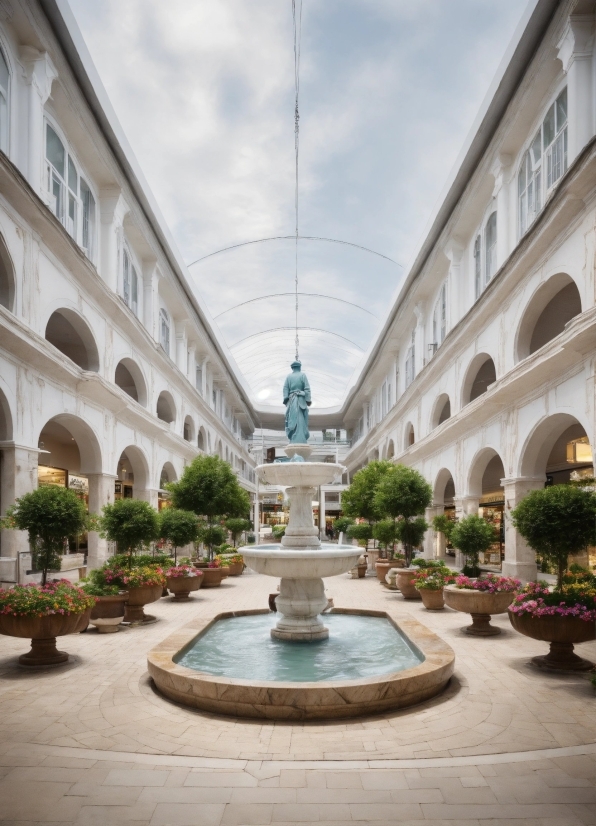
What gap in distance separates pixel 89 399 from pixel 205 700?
12.9 m

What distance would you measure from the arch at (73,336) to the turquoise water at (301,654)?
999 cm

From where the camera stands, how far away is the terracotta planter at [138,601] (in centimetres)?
1129

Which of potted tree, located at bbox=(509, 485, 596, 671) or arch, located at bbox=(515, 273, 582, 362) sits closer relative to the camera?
potted tree, located at bbox=(509, 485, 596, 671)

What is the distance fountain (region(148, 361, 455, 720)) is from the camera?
6.04 m

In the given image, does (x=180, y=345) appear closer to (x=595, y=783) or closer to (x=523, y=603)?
(x=523, y=603)

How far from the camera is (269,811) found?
162 inches

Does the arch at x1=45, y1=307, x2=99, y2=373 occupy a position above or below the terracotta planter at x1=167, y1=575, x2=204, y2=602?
above

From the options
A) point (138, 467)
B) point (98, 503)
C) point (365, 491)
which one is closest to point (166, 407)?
point (138, 467)

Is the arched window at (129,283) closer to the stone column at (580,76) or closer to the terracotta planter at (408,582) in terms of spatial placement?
the terracotta planter at (408,582)

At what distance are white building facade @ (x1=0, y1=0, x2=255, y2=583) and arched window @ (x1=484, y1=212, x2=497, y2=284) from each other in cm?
1009

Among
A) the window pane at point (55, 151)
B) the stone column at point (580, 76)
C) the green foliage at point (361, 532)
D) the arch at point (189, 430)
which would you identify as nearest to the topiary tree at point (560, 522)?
the stone column at point (580, 76)

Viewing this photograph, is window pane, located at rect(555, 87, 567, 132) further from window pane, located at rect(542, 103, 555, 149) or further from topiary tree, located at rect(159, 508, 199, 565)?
topiary tree, located at rect(159, 508, 199, 565)

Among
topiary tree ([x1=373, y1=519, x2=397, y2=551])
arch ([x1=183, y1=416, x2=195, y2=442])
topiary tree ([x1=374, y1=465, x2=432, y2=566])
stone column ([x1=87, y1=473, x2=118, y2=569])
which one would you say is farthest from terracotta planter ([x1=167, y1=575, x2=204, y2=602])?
arch ([x1=183, y1=416, x2=195, y2=442])

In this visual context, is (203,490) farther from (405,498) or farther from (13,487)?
(13,487)
